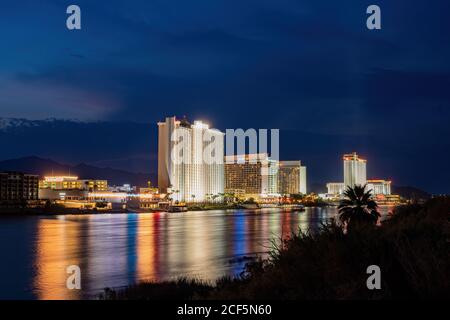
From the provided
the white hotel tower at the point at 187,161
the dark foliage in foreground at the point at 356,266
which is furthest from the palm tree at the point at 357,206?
the white hotel tower at the point at 187,161

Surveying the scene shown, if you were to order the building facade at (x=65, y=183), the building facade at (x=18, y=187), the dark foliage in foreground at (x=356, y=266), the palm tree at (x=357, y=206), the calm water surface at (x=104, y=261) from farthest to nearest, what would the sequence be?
the building facade at (x=65, y=183) < the building facade at (x=18, y=187) < the palm tree at (x=357, y=206) < the calm water surface at (x=104, y=261) < the dark foliage in foreground at (x=356, y=266)

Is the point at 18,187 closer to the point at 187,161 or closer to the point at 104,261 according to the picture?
→ the point at 187,161

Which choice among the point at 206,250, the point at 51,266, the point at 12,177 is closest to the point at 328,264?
the point at 51,266

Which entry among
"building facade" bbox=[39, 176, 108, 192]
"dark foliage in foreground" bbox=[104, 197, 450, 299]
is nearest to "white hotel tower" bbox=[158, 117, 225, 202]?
"building facade" bbox=[39, 176, 108, 192]

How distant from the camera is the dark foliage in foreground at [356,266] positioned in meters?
6.60

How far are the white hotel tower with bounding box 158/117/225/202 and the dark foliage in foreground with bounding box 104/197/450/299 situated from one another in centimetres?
13868

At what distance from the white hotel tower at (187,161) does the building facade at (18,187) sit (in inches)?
1469

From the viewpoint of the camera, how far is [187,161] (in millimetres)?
154500

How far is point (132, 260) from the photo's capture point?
28.5m

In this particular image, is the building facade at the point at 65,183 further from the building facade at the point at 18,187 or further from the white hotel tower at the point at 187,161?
the white hotel tower at the point at 187,161

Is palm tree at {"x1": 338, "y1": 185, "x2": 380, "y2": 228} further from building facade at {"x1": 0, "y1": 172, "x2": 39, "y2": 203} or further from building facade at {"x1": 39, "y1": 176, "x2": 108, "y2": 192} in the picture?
building facade at {"x1": 39, "y1": 176, "x2": 108, "y2": 192}

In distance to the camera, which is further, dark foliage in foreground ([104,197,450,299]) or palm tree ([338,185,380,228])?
palm tree ([338,185,380,228])

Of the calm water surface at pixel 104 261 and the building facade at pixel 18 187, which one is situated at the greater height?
the building facade at pixel 18 187

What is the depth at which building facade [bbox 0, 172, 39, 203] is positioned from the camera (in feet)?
382
